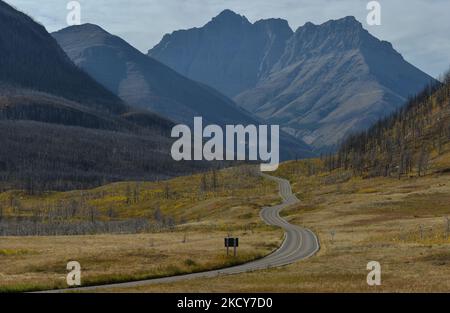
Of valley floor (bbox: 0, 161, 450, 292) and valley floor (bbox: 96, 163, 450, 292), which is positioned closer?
valley floor (bbox: 96, 163, 450, 292)

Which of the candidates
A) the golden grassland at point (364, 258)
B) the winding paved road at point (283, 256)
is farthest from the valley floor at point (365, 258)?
the winding paved road at point (283, 256)

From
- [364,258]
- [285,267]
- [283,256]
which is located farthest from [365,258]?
[283,256]

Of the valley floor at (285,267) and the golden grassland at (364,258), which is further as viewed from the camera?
the valley floor at (285,267)

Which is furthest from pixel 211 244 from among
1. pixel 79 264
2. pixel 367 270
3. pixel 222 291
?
pixel 222 291

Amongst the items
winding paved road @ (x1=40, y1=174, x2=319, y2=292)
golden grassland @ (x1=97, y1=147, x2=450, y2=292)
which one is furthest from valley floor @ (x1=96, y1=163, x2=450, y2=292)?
winding paved road @ (x1=40, y1=174, x2=319, y2=292)

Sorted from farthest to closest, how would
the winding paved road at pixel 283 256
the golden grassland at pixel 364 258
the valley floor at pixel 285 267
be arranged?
1. the winding paved road at pixel 283 256
2. the valley floor at pixel 285 267
3. the golden grassland at pixel 364 258

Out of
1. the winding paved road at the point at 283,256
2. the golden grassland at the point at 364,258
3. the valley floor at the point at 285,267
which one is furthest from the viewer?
the winding paved road at the point at 283,256

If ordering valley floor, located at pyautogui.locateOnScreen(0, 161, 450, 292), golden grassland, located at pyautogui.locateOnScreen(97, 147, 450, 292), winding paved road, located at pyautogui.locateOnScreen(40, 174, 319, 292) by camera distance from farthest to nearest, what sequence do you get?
winding paved road, located at pyautogui.locateOnScreen(40, 174, 319, 292)
valley floor, located at pyautogui.locateOnScreen(0, 161, 450, 292)
golden grassland, located at pyautogui.locateOnScreen(97, 147, 450, 292)

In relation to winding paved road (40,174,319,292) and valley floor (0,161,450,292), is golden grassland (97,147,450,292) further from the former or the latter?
winding paved road (40,174,319,292)

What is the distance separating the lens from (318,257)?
261 feet

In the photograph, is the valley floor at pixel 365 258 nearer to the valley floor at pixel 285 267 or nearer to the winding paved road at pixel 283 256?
the valley floor at pixel 285 267

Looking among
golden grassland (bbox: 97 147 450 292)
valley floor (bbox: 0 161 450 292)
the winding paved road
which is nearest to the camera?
golden grassland (bbox: 97 147 450 292)

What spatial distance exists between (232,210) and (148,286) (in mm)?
139343
